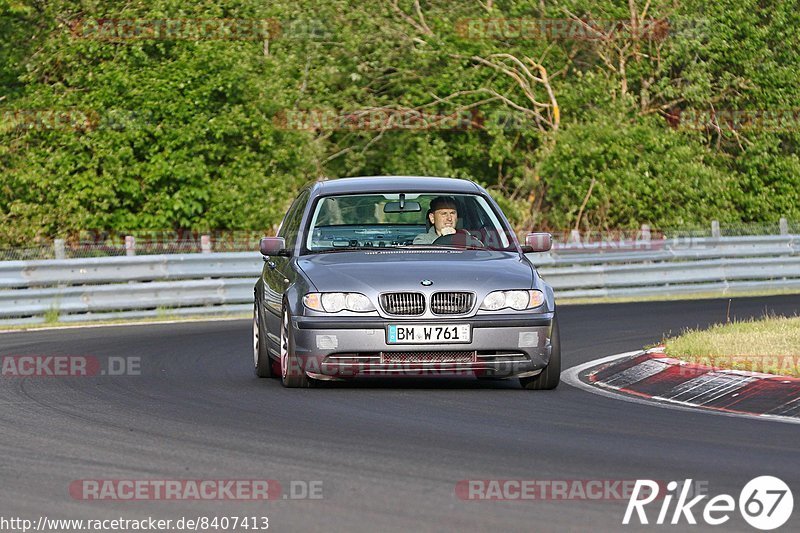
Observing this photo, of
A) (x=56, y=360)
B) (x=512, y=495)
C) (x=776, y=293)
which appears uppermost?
(x=512, y=495)

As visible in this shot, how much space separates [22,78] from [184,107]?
139 inches

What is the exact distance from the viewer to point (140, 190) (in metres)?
32.0

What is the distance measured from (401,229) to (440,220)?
2.05 feet

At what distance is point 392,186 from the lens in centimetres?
1323

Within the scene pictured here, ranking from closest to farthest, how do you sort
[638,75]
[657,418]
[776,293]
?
1. [657,418]
2. [776,293]
3. [638,75]

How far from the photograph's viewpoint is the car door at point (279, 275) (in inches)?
494

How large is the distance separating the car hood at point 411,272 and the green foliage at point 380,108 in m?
20.0

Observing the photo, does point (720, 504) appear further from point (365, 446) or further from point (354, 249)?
point (354, 249)

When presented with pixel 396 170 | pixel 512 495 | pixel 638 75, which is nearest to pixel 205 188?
pixel 396 170

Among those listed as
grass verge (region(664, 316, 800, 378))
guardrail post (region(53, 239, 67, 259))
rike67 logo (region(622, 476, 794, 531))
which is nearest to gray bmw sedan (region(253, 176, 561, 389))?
grass verge (region(664, 316, 800, 378))

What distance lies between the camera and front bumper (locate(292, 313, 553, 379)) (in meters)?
11.5

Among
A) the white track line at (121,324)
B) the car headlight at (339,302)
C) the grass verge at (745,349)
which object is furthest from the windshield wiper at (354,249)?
the white track line at (121,324)

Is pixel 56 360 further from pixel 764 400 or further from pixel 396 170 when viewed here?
pixel 396 170

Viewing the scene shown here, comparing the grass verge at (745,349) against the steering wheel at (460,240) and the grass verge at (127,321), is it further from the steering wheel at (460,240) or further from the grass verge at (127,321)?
the grass verge at (127,321)
